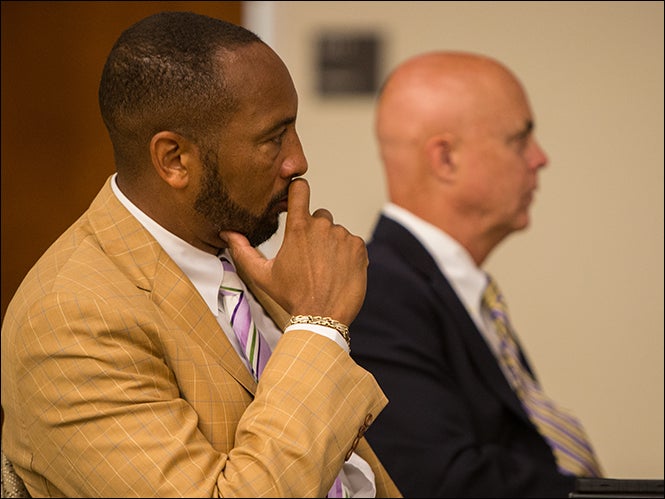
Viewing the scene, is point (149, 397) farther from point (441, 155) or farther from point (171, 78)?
point (441, 155)

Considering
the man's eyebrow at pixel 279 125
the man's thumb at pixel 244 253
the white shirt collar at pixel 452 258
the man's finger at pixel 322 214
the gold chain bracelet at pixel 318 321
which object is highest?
the man's eyebrow at pixel 279 125

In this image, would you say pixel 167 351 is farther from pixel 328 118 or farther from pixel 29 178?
pixel 328 118

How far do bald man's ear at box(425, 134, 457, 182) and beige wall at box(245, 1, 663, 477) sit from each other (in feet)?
2.44

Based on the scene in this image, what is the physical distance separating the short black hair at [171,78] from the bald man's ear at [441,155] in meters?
1.12

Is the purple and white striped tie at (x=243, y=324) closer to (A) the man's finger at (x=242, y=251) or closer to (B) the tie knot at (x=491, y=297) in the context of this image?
(A) the man's finger at (x=242, y=251)

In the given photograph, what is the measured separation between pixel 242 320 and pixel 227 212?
151 millimetres

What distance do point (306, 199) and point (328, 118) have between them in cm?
181

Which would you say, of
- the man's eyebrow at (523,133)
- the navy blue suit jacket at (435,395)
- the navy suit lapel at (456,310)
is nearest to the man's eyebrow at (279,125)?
the navy blue suit jacket at (435,395)

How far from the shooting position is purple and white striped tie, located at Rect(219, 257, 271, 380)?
4.26 ft

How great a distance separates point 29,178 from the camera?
2299 millimetres

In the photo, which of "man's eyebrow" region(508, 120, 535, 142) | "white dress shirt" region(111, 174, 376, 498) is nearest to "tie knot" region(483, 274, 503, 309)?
"man's eyebrow" region(508, 120, 535, 142)

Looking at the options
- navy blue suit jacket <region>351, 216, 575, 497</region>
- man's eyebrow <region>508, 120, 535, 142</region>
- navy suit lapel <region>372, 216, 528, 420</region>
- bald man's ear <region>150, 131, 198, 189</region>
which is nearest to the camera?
bald man's ear <region>150, 131, 198, 189</region>

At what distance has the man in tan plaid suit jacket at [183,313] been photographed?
111cm

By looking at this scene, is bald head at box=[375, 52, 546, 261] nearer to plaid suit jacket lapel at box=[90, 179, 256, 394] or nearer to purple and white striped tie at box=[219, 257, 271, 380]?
purple and white striped tie at box=[219, 257, 271, 380]
